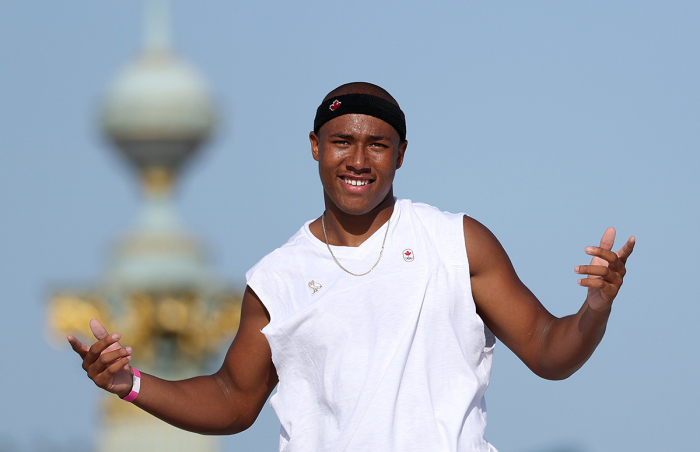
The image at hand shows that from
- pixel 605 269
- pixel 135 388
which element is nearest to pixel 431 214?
pixel 605 269

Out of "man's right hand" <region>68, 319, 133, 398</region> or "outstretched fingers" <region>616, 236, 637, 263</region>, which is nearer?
"outstretched fingers" <region>616, 236, 637, 263</region>

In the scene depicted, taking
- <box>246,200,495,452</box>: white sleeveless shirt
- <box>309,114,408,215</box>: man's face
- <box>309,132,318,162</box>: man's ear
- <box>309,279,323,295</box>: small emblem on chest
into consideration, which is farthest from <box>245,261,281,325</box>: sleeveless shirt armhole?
<box>309,132,318,162</box>: man's ear

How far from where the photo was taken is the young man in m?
6.05

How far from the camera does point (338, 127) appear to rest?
6445mm

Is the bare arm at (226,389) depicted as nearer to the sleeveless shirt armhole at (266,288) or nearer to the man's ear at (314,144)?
the sleeveless shirt armhole at (266,288)

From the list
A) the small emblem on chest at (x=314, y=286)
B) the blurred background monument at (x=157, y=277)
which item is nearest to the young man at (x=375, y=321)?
the small emblem on chest at (x=314, y=286)

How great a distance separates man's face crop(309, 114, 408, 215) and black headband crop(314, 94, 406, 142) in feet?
0.08

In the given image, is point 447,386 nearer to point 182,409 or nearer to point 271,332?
point 271,332

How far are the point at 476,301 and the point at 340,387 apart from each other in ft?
2.53

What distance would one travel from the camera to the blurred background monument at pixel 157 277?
134 ft

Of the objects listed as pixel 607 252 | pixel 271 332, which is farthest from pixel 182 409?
pixel 607 252

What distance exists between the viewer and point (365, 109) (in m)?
6.43

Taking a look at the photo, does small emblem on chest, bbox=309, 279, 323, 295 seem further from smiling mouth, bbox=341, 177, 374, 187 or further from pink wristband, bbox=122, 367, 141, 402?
pink wristband, bbox=122, 367, 141, 402

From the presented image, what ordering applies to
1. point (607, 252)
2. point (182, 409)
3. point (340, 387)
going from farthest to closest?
point (182, 409) → point (340, 387) → point (607, 252)
